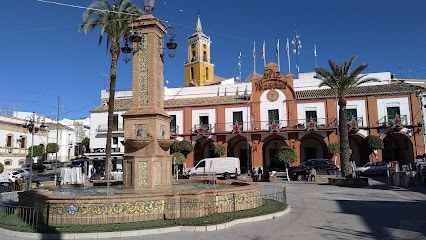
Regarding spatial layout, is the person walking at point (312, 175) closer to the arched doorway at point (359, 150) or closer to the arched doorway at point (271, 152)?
the arched doorway at point (271, 152)

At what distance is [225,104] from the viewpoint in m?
36.9

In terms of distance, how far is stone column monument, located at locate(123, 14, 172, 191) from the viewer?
1159 cm

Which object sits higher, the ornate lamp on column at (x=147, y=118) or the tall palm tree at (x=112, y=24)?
the tall palm tree at (x=112, y=24)

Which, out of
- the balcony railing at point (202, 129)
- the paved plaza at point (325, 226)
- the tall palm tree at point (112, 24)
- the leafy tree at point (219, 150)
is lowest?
the paved plaza at point (325, 226)

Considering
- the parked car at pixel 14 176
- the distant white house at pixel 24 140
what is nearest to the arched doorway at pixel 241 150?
the distant white house at pixel 24 140

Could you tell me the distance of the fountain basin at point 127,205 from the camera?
355 inches

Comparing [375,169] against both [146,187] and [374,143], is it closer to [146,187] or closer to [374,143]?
[374,143]

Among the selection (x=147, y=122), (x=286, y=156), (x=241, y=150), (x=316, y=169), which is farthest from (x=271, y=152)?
(x=147, y=122)

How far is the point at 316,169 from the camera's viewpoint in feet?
96.1

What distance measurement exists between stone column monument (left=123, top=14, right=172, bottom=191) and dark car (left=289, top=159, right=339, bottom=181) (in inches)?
724

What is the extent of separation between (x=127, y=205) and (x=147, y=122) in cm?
360

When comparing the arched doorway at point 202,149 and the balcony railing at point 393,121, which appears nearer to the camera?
the balcony railing at point 393,121

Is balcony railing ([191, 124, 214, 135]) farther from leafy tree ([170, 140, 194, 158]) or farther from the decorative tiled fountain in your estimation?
the decorative tiled fountain

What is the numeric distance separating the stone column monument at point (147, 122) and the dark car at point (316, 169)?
18.4 m
